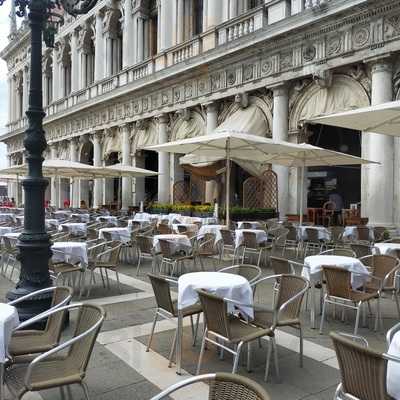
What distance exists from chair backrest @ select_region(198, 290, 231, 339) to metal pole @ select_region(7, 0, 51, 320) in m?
2.04

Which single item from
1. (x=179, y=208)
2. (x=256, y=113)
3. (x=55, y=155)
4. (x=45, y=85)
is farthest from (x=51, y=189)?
(x=256, y=113)

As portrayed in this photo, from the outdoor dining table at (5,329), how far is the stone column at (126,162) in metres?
20.8

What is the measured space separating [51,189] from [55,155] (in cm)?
379

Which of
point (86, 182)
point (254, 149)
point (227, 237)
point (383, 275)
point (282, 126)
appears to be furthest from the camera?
point (86, 182)

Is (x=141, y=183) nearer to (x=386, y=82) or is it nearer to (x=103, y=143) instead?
(x=103, y=143)

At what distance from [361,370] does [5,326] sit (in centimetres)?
239

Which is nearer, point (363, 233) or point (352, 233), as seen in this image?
point (363, 233)

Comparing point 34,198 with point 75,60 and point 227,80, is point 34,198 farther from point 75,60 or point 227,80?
point 75,60

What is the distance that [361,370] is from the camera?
2584 millimetres

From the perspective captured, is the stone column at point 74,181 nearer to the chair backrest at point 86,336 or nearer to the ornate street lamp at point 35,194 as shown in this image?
the ornate street lamp at point 35,194

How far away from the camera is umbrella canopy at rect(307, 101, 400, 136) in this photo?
666 centimetres

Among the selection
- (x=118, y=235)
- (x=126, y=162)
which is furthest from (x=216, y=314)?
Answer: (x=126, y=162)

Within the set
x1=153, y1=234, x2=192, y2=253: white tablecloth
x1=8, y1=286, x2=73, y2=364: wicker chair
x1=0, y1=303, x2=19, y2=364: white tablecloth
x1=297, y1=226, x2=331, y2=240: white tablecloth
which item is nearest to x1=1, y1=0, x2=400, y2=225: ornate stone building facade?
x1=297, y1=226, x2=331, y2=240: white tablecloth

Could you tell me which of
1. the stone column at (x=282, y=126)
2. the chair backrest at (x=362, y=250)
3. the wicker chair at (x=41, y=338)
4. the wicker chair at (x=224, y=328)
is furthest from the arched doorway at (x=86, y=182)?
the wicker chair at (x=224, y=328)
